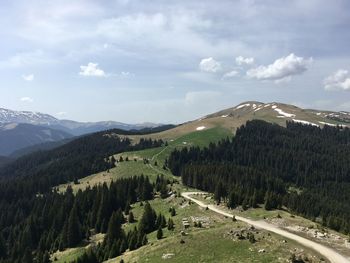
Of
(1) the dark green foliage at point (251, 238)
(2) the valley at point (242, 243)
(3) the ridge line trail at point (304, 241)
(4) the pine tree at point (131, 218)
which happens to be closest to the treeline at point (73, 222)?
(4) the pine tree at point (131, 218)

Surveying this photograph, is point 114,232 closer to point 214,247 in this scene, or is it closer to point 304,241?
point 214,247

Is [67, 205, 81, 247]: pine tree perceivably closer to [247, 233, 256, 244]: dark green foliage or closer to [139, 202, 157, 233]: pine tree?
[139, 202, 157, 233]: pine tree

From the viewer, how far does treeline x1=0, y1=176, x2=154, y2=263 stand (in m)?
104

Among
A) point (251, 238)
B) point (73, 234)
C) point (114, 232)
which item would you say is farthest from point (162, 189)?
point (251, 238)

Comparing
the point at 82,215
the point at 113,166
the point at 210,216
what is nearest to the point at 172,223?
the point at 210,216

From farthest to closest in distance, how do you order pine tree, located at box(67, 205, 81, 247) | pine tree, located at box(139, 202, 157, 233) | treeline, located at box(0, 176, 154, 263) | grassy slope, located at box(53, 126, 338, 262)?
pine tree, located at box(67, 205, 81, 247) → treeline, located at box(0, 176, 154, 263) → pine tree, located at box(139, 202, 157, 233) → grassy slope, located at box(53, 126, 338, 262)

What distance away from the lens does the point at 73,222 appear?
361 ft

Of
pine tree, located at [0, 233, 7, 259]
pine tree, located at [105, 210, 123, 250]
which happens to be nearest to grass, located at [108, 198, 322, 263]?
pine tree, located at [105, 210, 123, 250]

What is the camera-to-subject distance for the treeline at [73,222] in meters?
104

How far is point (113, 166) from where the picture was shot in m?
200

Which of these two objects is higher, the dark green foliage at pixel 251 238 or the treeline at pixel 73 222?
the dark green foliage at pixel 251 238

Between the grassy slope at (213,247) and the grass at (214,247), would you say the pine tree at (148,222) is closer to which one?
the grassy slope at (213,247)

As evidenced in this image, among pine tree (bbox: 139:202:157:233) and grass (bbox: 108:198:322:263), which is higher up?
grass (bbox: 108:198:322:263)

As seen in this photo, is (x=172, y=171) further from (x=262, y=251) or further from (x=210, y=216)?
(x=262, y=251)
